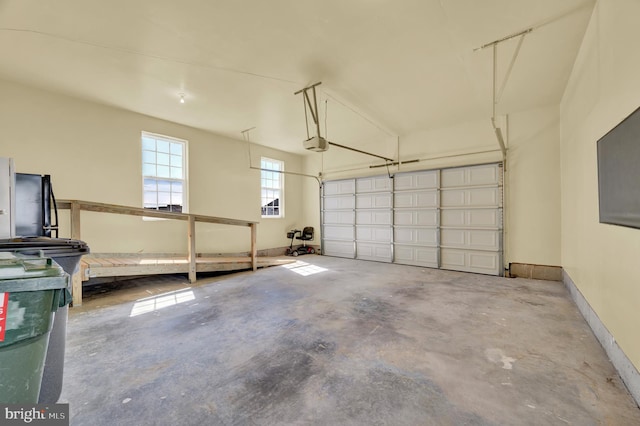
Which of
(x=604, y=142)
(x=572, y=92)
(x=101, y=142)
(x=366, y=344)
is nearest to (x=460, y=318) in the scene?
(x=366, y=344)

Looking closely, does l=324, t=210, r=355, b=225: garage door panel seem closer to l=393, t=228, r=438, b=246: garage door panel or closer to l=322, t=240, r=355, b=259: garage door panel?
l=322, t=240, r=355, b=259: garage door panel

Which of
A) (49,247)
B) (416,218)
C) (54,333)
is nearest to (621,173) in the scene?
(54,333)

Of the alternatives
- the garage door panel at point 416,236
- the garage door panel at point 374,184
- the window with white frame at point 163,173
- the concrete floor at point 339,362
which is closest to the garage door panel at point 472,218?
the garage door panel at point 416,236

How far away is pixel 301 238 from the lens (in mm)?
8766

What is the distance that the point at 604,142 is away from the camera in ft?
7.95

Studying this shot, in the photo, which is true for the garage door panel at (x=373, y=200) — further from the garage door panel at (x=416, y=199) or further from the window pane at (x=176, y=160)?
the window pane at (x=176, y=160)

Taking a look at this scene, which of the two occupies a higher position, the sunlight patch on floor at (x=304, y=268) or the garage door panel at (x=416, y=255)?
the garage door panel at (x=416, y=255)

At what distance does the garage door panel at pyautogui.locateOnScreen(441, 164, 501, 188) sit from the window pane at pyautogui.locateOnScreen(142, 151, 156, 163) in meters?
6.81

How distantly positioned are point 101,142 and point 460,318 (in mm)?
6782

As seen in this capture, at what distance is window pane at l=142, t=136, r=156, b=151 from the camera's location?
5.59 m

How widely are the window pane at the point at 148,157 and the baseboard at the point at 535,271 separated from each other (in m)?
8.16

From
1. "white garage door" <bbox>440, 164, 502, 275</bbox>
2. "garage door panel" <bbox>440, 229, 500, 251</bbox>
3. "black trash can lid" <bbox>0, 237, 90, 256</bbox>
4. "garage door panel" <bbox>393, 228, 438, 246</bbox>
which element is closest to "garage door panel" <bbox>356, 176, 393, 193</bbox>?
"garage door panel" <bbox>393, 228, 438, 246</bbox>

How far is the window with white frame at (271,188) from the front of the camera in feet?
26.8

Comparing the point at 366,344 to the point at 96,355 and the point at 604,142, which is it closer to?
the point at 96,355
